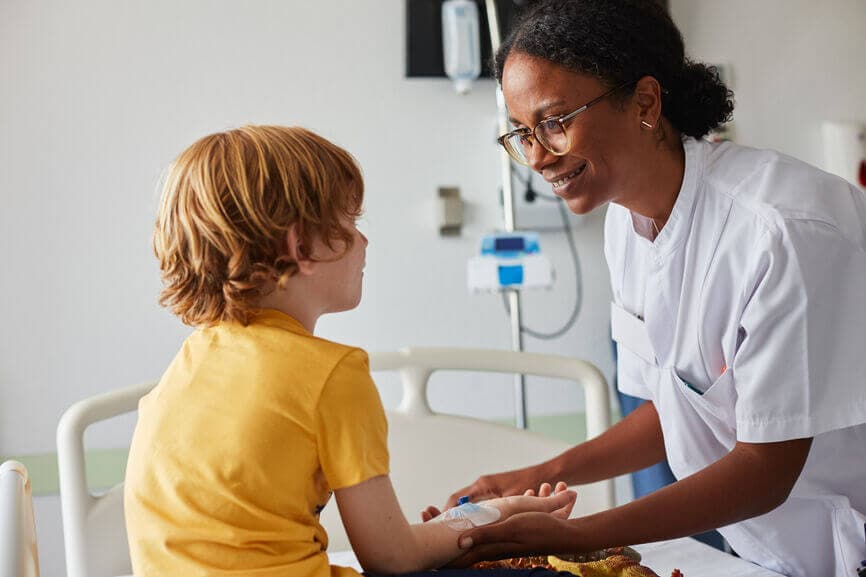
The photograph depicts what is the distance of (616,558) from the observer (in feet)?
4.07

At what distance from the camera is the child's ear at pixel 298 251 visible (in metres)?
1.11

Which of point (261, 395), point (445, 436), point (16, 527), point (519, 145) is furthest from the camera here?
point (445, 436)

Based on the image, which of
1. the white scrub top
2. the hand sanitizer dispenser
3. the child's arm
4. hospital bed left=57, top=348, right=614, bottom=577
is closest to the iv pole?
the hand sanitizer dispenser

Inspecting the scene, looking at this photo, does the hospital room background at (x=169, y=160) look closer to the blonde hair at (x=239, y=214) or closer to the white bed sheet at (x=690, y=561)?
the white bed sheet at (x=690, y=561)

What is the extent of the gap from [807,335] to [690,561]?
0.43 meters

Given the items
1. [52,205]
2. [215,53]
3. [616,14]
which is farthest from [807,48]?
[52,205]

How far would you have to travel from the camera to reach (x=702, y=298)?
1431mm

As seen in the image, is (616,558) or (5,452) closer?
(616,558)

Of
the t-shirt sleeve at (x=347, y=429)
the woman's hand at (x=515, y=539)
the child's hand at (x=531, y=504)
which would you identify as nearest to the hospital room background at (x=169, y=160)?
the child's hand at (x=531, y=504)

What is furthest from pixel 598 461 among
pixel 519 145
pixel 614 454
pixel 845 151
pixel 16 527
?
pixel 845 151

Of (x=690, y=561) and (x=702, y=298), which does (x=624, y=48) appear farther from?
(x=690, y=561)

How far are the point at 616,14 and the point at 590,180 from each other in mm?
273

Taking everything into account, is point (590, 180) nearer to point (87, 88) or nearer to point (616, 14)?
point (616, 14)

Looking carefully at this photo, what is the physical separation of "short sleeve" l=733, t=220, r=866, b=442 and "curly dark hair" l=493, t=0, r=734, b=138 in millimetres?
363
